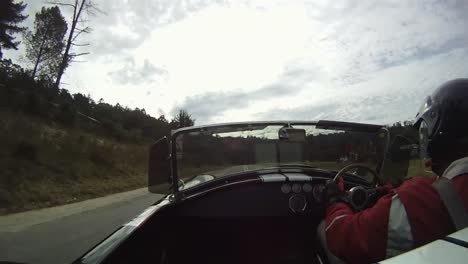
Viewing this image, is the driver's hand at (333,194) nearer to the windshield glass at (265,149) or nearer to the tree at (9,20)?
the windshield glass at (265,149)

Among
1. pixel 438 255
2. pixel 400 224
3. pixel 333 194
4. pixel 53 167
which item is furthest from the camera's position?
pixel 53 167

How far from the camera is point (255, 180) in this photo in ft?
12.3

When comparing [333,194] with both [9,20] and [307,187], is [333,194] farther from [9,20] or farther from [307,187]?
[9,20]

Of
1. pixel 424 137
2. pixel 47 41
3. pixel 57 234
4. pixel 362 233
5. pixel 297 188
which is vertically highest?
pixel 47 41

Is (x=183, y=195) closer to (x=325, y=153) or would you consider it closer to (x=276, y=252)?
(x=276, y=252)

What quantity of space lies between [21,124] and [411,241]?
23275mm

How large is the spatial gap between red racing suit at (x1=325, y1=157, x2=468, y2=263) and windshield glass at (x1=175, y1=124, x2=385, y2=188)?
67.0 inches

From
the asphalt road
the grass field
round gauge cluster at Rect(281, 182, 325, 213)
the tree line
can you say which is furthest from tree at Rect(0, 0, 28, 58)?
round gauge cluster at Rect(281, 182, 325, 213)

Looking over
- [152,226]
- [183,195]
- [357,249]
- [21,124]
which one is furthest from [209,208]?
[21,124]

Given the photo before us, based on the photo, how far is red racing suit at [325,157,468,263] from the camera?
5.26 feet

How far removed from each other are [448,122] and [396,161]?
1.82 metres

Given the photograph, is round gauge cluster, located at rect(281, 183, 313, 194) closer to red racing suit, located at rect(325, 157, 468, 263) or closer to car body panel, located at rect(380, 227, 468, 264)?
red racing suit, located at rect(325, 157, 468, 263)

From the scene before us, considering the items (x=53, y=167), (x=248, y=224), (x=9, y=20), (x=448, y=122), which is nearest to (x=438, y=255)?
(x=448, y=122)

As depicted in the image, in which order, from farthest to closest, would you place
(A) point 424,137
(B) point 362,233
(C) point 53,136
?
(C) point 53,136 < (A) point 424,137 < (B) point 362,233
